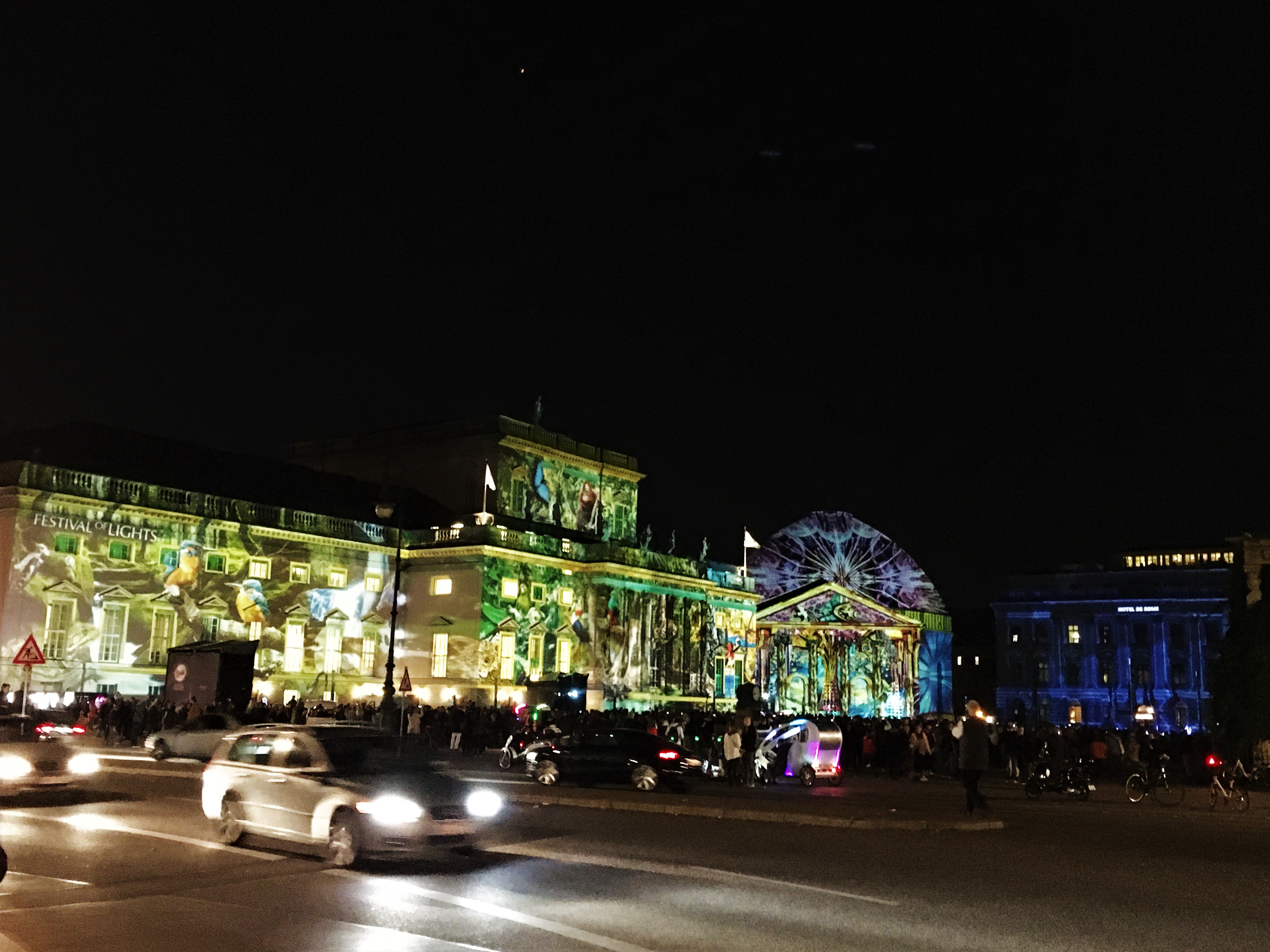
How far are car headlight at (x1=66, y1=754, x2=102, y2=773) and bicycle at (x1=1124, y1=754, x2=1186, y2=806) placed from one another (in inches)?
809

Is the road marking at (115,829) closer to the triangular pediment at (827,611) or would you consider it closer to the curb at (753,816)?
the curb at (753,816)

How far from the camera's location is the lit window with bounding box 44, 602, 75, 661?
1975 inches

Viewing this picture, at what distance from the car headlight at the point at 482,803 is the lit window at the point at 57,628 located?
41060 mm

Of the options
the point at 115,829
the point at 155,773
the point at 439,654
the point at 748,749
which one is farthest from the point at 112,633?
the point at 115,829

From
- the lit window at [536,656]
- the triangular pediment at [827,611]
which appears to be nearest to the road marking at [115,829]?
the lit window at [536,656]

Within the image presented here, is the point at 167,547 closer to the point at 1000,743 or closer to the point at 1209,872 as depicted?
the point at 1000,743

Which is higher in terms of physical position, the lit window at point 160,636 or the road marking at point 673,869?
the lit window at point 160,636

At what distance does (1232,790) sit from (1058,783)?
345 centimetres

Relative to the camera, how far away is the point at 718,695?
8012 centimetres

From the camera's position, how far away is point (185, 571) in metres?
56.2

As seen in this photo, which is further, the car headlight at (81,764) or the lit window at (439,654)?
the lit window at (439,654)

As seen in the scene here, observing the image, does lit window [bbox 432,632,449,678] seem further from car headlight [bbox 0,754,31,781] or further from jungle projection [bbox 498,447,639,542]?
car headlight [bbox 0,754,31,781]

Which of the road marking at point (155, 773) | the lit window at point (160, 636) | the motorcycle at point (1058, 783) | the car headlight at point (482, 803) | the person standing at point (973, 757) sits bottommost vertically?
the road marking at point (155, 773)

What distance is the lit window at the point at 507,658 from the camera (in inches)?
2579
